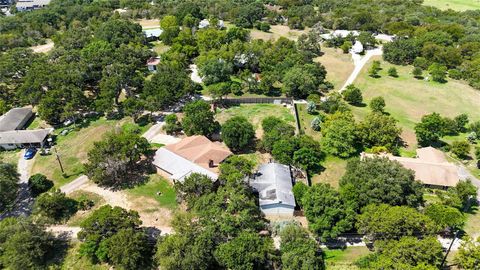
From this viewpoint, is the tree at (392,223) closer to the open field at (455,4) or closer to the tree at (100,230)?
the tree at (100,230)

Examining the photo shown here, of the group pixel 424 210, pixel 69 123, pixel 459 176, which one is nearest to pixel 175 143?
pixel 69 123

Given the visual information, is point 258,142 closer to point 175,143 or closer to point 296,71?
point 175,143

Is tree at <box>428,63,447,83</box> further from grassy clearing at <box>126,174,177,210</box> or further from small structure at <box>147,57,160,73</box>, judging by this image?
grassy clearing at <box>126,174,177,210</box>

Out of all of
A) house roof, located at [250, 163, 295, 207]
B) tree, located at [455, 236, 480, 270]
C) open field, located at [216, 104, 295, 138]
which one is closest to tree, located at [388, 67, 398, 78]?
open field, located at [216, 104, 295, 138]

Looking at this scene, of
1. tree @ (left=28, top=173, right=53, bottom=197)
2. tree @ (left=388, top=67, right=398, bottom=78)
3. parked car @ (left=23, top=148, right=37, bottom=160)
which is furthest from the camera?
tree @ (left=388, top=67, right=398, bottom=78)

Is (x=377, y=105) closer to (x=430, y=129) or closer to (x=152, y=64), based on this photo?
(x=430, y=129)
